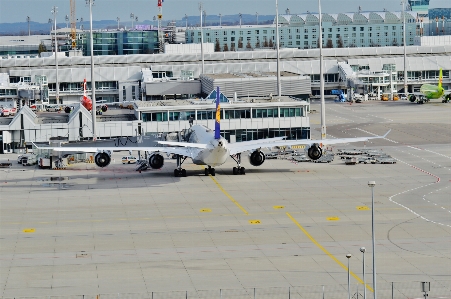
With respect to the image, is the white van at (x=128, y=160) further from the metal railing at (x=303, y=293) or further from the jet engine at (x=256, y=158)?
the metal railing at (x=303, y=293)

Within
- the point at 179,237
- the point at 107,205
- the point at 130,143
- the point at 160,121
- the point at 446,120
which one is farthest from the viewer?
the point at 446,120

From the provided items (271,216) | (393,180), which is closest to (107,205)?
(271,216)

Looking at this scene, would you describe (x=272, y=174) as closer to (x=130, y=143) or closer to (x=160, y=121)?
(x=130, y=143)

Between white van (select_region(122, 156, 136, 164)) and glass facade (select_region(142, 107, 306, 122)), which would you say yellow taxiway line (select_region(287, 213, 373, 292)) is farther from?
glass facade (select_region(142, 107, 306, 122))

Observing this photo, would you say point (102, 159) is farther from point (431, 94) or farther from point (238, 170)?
point (431, 94)

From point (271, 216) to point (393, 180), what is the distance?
74.8ft

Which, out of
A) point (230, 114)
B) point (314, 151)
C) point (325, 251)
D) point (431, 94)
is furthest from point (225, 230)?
point (431, 94)

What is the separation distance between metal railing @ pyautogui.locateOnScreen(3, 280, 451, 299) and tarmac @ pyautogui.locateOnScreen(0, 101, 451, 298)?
0.37 feet

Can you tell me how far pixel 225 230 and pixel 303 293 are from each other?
19129 millimetres

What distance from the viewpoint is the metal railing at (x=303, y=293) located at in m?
56.9

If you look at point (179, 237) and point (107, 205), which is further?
point (107, 205)

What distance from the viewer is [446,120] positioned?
163 meters

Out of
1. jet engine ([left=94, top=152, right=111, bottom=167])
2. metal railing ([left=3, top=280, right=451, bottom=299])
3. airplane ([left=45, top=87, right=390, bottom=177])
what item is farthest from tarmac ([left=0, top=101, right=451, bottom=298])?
jet engine ([left=94, top=152, right=111, bottom=167])

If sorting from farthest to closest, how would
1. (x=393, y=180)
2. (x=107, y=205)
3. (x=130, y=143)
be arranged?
1. (x=130, y=143)
2. (x=393, y=180)
3. (x=107, y=205)
